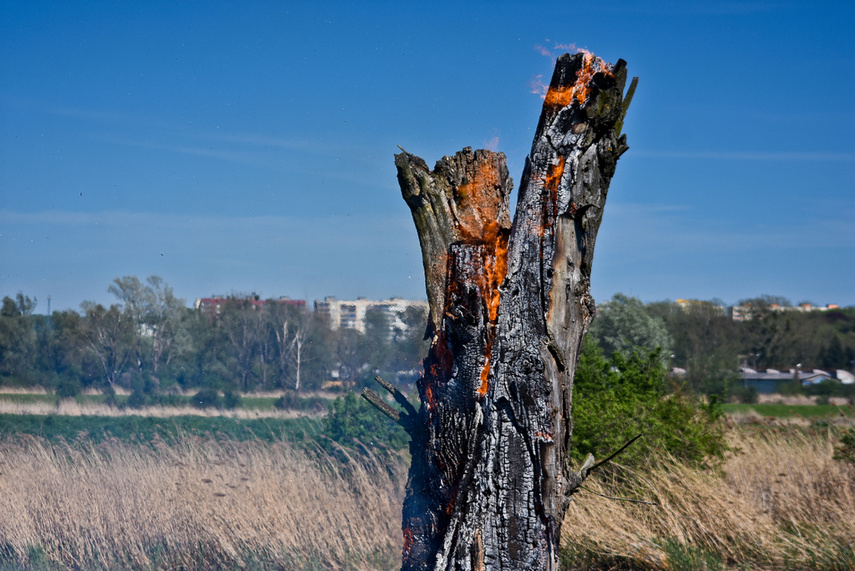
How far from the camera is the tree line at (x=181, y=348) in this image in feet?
68.2

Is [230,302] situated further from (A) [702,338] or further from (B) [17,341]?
(A) [702,338]

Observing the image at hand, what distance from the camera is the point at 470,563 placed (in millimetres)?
4121

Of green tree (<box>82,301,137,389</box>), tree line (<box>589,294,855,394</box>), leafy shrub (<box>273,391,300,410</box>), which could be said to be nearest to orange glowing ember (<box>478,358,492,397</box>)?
leafy shrub (<box>273,391,300,410</box>)

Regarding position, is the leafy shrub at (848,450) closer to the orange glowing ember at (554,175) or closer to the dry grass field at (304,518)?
the dry grass field at (304,518)

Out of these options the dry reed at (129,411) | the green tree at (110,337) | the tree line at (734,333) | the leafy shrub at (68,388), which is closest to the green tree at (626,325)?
the tree line at (734,333)

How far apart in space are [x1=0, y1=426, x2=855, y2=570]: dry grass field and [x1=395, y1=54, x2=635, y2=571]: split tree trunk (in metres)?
3.74

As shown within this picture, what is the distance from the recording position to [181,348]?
2389 cm

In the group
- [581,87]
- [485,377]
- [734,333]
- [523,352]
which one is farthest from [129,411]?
[734,333]

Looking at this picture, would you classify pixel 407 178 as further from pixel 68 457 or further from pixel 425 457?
pixel 68 457

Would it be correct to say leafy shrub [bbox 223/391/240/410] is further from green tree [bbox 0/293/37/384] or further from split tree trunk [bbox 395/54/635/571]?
split tree trunk [bbox 395/54/635/571]

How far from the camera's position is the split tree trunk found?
4105 millimetres

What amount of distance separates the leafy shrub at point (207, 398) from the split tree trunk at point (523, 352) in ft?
59.5

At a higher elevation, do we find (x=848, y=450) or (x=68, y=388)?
(x=848, y=450)

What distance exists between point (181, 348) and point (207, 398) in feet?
9.92
